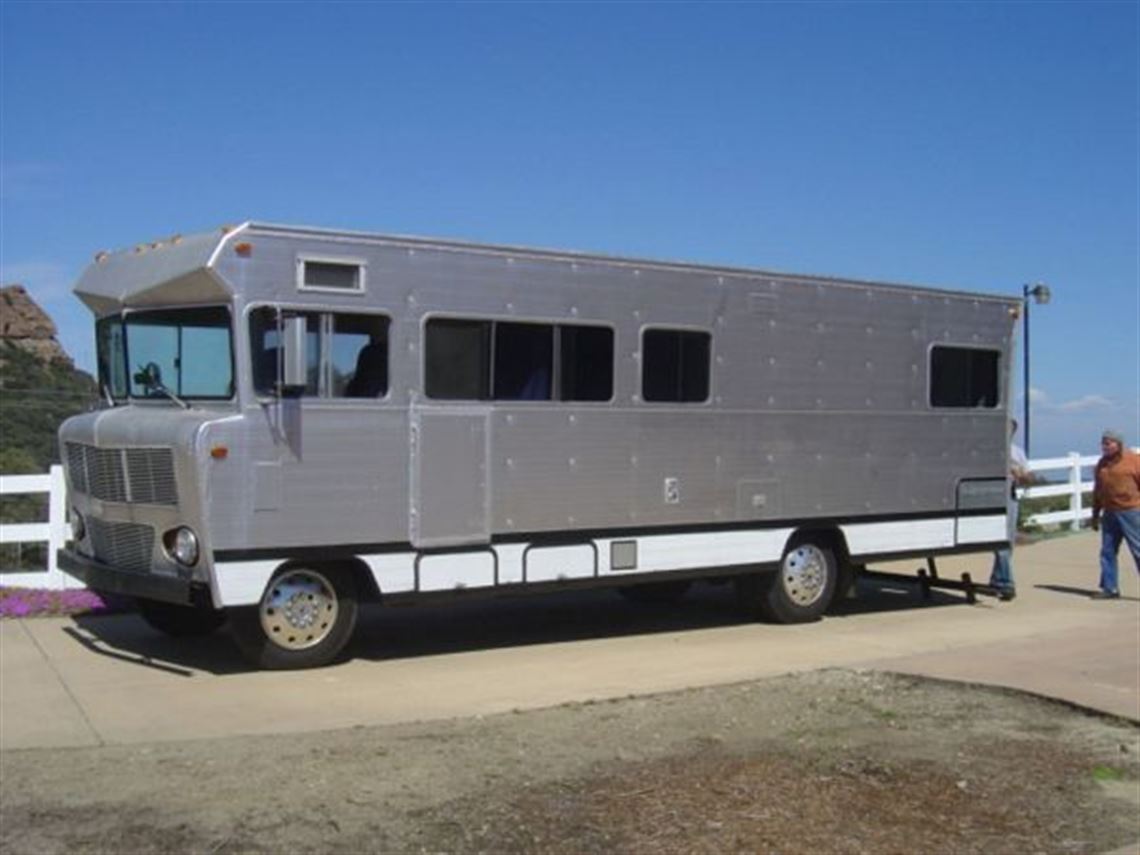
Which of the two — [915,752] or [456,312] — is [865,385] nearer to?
[456,312]

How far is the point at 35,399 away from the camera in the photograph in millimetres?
14242

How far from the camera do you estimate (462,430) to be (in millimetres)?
9445

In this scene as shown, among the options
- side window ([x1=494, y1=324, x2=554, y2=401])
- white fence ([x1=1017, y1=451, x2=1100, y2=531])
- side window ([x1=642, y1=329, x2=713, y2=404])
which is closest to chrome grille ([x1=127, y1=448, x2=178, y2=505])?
side window ([x1=494, y1=324, x2=554, y2=401])

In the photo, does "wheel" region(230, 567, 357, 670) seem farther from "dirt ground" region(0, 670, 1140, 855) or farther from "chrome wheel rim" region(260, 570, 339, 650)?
"dirt ground" region(0, 670, 1140, 855)

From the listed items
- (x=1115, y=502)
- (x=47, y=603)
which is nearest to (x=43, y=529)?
(x=47, y=603)

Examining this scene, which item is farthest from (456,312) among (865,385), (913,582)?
(913,582)

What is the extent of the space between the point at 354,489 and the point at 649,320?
2845mm


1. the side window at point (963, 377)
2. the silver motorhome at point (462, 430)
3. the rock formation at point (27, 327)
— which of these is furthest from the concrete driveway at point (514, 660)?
the rock formation at point (27, 327)

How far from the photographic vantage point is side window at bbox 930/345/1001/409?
A: 12.4 metres

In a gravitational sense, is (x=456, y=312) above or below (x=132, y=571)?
above

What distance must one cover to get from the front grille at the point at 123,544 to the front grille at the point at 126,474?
20cm

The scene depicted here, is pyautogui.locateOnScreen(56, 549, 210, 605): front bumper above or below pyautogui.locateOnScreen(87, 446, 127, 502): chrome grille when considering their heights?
below

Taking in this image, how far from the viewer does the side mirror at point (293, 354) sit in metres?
8.52

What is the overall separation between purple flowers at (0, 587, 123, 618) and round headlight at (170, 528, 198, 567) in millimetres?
2519
